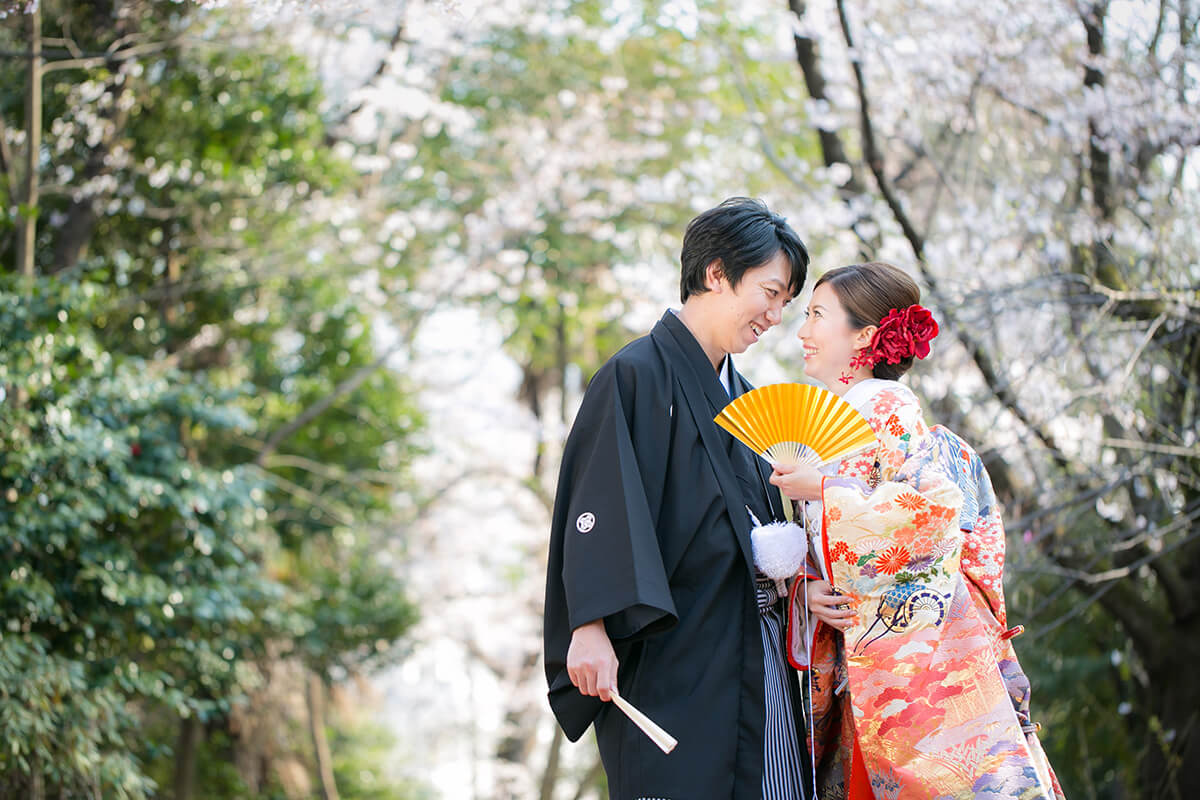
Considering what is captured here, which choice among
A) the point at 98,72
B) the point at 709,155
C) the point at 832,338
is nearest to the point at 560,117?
the point at 709,155

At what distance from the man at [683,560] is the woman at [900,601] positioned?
0.42 ft

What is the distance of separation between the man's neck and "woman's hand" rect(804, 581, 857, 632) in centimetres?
52

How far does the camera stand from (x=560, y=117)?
8.46 meters

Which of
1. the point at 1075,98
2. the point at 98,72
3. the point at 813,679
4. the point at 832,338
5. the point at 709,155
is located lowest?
the point at 813,679

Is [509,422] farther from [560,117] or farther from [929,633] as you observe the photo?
[929,633]

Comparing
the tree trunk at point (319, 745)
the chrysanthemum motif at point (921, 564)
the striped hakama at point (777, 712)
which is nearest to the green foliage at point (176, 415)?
the tree trunk at point (319, 745)

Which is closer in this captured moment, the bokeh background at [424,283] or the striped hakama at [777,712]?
the striped hakama at [777,712]

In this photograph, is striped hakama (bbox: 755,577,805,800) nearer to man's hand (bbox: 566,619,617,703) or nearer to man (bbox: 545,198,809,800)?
man (bbox: 545,198,809,800)

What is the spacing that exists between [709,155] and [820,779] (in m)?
6.90

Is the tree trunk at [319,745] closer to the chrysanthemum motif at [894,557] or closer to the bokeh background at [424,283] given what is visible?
the bokeh background at [424,283]

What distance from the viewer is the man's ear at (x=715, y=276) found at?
2309mm

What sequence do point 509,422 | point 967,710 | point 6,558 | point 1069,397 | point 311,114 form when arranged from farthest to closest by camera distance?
point 509,422 → point 311,114 → point 1069,397 → point 6,558 → point 967,710

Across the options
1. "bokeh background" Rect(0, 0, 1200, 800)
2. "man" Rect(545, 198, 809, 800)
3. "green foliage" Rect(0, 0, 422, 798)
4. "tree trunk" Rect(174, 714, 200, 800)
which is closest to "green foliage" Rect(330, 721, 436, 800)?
"bokeh background" Rect(0, 0, 1200, 800)

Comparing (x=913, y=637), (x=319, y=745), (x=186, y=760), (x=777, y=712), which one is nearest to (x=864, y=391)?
(x=913, y=637)
